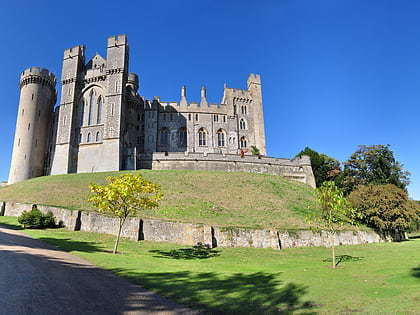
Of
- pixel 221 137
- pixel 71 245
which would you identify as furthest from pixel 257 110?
pixel 71 245

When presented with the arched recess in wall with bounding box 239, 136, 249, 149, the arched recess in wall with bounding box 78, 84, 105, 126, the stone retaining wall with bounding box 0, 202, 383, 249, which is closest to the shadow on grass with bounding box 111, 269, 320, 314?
the stone retaining wall with bounding box 0, 202, 383, 249

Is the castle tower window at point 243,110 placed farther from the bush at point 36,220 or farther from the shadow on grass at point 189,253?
the bush at point 36,220

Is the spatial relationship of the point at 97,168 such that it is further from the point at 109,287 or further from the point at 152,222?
the point at 109,287

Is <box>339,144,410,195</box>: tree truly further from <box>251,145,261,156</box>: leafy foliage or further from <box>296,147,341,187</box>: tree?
<box>251,145,261,156</box>: leafy foliage

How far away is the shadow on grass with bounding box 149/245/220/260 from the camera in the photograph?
17.8 metres

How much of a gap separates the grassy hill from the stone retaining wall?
2.66m

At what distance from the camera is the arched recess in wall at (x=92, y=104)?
51.5 metres

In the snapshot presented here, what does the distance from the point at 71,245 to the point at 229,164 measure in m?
30.5

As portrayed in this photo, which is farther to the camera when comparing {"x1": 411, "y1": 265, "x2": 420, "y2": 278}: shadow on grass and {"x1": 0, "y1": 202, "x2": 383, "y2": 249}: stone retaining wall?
{"x1": 0, "y1": 202, "x2": 383, "y2": 249}: stone retaining wall

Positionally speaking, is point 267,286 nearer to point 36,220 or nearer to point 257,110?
point 36,220

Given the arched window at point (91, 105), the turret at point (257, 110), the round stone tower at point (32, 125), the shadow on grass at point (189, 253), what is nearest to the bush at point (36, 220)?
the shadow on grass at point (189, 253)

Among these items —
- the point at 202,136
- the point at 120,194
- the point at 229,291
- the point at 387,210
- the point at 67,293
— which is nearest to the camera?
the point at 67,293

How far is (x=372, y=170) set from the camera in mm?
44094

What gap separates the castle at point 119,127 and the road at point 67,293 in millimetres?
35367
